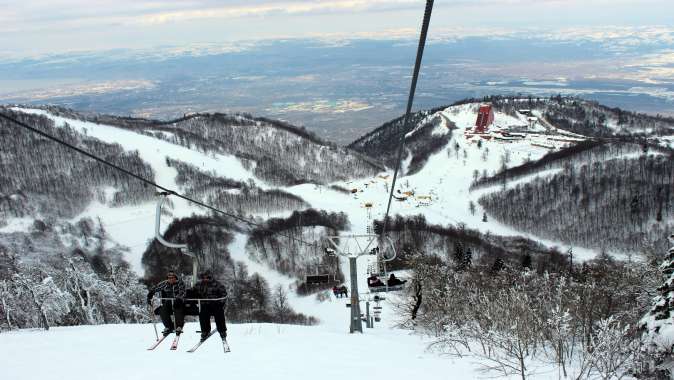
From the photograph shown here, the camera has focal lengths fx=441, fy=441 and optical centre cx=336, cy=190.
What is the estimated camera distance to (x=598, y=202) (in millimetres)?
103125

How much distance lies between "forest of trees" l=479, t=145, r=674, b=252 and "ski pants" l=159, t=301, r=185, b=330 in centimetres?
10155

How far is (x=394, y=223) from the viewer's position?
98062 mm

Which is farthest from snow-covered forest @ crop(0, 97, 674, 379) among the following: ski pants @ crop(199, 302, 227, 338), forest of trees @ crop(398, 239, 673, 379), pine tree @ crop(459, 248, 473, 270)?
ski pants @ crop(199, 302, 227, 338)

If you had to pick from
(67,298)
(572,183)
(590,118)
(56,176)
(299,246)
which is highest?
(590,118)

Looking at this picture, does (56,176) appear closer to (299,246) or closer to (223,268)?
(223,268)

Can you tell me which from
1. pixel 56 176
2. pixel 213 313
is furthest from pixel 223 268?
pixel 56 176

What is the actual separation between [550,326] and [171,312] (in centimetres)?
1304

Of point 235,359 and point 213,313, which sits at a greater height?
point 213,313

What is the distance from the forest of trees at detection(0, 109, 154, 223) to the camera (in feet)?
389

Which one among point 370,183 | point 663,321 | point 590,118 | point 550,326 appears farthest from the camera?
point 590,118

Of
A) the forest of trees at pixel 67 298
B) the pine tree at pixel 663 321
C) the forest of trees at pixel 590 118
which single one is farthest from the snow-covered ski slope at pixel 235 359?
the forest of trees at pixel 590 118

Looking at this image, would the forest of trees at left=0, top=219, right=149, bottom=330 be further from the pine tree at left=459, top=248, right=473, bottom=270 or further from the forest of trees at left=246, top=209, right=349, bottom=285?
the pine tree at left=459, top=248, right=473, bottom=270

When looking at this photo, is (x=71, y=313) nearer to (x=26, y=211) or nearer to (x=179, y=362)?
(x=179, y=362)

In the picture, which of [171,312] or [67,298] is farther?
[67,298]
